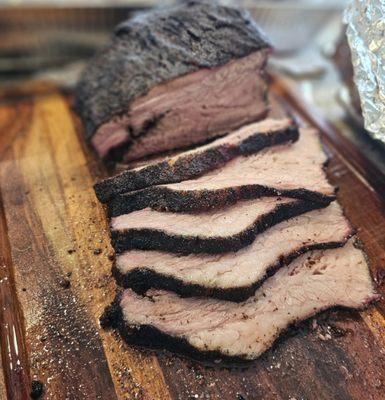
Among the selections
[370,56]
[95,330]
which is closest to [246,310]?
[95,330]

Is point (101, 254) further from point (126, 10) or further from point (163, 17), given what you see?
point (126, 10)

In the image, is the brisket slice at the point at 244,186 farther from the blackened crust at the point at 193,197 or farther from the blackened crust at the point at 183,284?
the blackened crust at the point at 183,284

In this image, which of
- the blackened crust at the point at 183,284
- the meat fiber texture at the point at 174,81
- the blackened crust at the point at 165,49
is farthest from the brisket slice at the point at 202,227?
the blackened crust at the point at 165,49

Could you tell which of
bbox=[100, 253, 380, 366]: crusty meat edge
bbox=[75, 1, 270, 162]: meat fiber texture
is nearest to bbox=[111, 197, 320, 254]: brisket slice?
bbox=[100, 253, 380, 366]: crusty meat edge

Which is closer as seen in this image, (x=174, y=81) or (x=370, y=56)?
(x=370, y=56)

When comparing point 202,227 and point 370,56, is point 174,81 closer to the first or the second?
point 202,227

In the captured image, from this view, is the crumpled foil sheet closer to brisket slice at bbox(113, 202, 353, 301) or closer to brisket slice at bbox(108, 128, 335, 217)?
brisket slice at bbox(108, 128, 335, 217)
